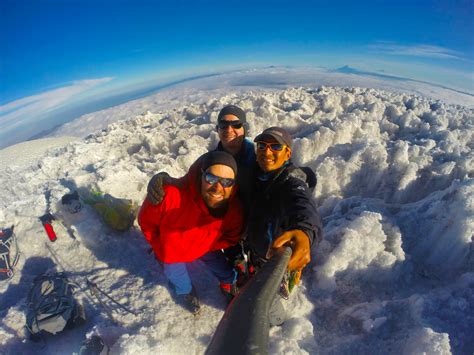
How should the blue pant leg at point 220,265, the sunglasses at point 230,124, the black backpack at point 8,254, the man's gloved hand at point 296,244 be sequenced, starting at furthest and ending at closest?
1. the black backpack at point 8,254
2. the sunglasses at point 230,124
3. the blue pant leg at point 220,265
4. the man's gloved hand at point 296,244

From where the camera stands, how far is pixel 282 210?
220 centimetres

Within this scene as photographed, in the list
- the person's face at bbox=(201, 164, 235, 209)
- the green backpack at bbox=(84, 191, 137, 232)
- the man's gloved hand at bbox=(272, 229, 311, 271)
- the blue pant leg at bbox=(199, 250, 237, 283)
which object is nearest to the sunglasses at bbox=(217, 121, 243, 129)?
the person's face at bbox=(201, 164, 235, 209)

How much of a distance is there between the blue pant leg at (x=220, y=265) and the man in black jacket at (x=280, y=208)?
437 millimetres

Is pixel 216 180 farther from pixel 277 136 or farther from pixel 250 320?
pixel 250 320

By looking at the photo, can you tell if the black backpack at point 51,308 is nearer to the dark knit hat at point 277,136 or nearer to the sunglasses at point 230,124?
the sunglasses at point 230,124

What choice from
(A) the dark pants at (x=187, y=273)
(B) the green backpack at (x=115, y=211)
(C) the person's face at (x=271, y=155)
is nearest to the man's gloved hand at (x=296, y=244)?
(C) the person's face at (x=271, y=155)

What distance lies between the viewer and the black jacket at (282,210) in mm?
1891

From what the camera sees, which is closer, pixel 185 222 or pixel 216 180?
pixel 216 180

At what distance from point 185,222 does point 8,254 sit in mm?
3770

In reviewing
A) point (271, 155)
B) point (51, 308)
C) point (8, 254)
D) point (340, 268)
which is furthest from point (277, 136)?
point (8, 254)

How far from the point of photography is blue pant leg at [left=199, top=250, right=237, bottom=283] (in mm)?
A: 3328

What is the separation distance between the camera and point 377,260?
12.5 feet

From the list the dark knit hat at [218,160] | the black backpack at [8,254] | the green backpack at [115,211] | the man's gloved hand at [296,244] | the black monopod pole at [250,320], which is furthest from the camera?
the green backpack at [115,211]

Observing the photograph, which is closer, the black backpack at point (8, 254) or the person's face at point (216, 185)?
the person's face at point (216, 185)
